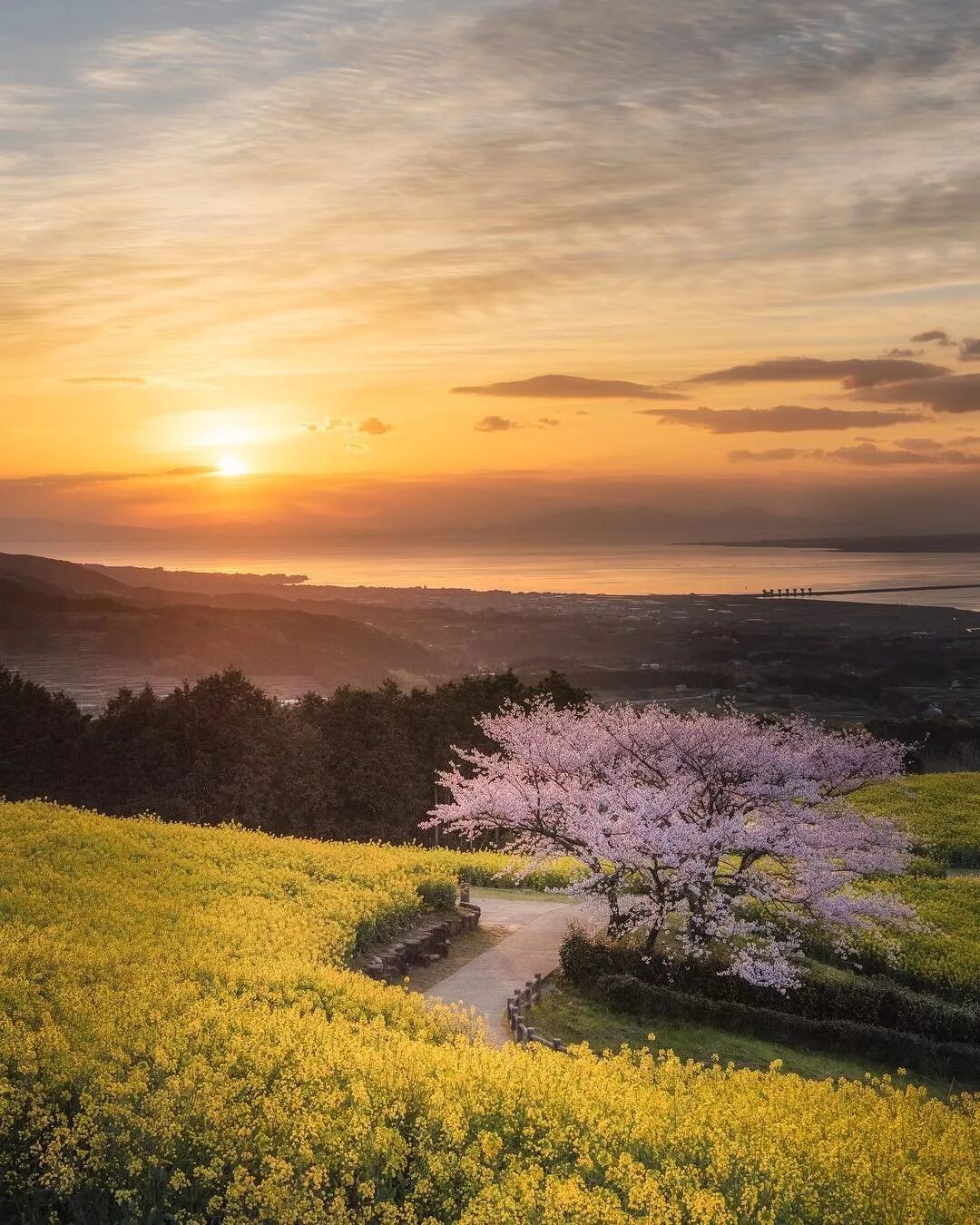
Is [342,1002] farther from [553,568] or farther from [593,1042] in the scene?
[553,568]

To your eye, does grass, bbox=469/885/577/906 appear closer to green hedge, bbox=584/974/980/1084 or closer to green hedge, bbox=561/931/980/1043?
green hedge, bbox=561/931/980/1043

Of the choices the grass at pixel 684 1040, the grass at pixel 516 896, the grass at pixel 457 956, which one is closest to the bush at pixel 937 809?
the grass at pixel 516 896

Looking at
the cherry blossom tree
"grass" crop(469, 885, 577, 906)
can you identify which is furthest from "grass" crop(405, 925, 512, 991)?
"grass" crop(469, 885, 577, 906)

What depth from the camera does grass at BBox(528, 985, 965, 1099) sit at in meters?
18.3

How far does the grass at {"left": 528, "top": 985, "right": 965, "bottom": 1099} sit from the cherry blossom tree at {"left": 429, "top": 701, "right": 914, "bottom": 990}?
1.12 meters

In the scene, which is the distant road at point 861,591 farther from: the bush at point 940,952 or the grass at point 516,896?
the bush at point 940,952

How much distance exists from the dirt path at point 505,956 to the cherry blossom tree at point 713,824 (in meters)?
1.71

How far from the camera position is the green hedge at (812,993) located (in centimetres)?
1944

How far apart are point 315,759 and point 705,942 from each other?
Answer: 24.9 m

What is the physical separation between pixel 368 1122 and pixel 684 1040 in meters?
10.4

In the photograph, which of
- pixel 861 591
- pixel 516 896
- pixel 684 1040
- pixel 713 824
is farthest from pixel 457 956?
pixel 861 591

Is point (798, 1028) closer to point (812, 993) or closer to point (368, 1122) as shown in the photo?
point (812, 993)

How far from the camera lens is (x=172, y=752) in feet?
138

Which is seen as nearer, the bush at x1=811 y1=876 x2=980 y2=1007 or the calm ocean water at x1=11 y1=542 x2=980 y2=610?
the bush at x1=811 y1=876 x2=980 y2=1007
